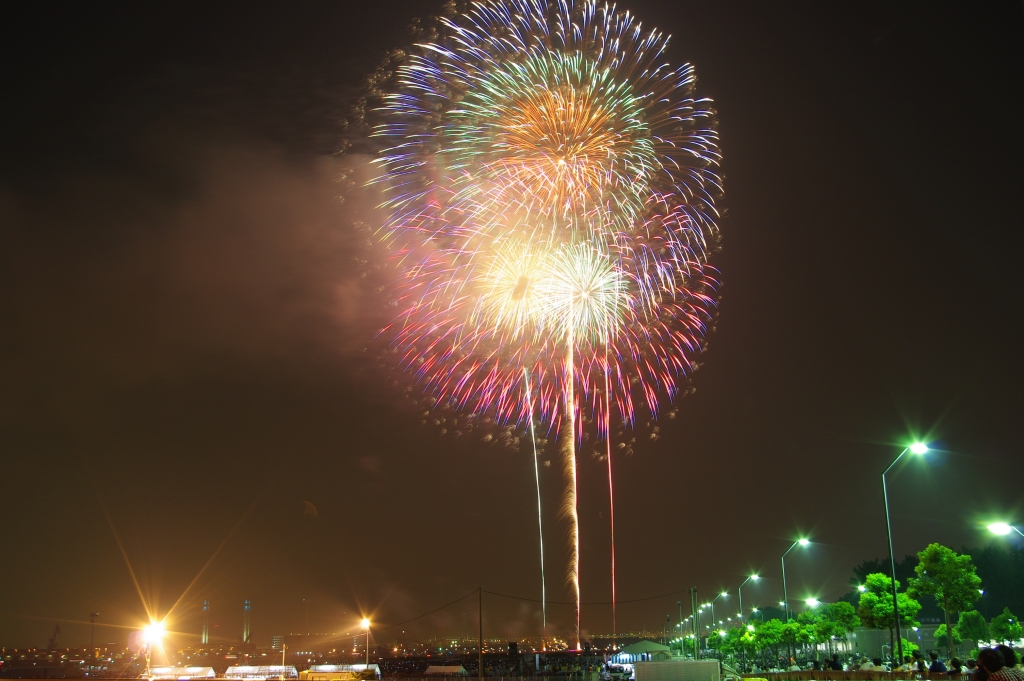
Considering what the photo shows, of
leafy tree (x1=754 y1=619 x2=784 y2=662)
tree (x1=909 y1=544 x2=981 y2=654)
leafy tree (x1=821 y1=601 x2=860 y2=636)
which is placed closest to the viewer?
tree (x1=909 y1=544 x2=981 y2=654)

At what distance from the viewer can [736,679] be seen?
78.9 feet

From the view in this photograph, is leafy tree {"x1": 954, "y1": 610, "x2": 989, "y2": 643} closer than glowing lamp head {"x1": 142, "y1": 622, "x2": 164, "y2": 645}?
No

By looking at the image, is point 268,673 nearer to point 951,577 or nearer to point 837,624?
point 837,624

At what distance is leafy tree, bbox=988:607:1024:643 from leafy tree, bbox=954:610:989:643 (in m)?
1.20

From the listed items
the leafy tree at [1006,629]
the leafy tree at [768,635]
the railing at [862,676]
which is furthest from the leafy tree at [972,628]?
the railing at [862,676]

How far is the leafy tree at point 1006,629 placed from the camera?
45266 mm

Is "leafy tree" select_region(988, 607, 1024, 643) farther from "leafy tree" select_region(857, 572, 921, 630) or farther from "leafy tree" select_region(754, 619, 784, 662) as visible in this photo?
"leafy tree" select_region(754, 619, 784, 662)

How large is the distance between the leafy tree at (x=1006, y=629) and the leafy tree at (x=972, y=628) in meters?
1.20

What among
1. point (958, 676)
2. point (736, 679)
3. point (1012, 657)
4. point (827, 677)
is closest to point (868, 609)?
point (827, 677)

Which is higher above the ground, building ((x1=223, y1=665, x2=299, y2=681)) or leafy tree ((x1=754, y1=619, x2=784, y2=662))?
leafy tree ((x1=754, y1=619, x2=784, y2=662))

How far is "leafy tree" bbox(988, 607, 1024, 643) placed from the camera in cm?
4527

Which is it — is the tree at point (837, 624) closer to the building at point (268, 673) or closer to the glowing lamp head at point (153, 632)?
the building at point (268, 673)

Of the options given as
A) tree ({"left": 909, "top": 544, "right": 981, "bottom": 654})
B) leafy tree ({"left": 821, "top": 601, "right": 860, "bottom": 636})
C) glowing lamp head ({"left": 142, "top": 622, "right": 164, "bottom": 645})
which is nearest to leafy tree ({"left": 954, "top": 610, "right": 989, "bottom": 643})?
leafy tree ({"left": 821, "top": 601, "right": 860, "bottom": 636})

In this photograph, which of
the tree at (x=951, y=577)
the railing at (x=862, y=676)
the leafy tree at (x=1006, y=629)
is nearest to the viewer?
the railing at (x=862, y=676)
